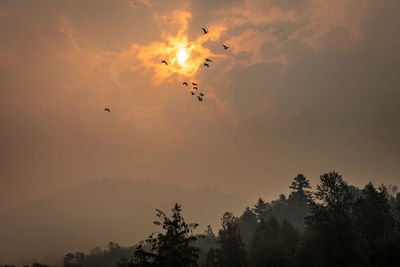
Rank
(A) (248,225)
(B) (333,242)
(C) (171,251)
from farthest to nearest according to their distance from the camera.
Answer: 1. (A) (248,225)
2. (B) (333,242)
3. (C) (171,251)

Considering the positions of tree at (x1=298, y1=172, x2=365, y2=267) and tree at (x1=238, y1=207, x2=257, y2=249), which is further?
tree at (x1=238, y1=207, x2=257, y2=249)

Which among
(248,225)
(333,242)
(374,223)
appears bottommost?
(333,242)

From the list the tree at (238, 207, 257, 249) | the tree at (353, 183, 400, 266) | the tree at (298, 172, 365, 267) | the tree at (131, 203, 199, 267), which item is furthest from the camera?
the tree at (238, 207, 257, 249)

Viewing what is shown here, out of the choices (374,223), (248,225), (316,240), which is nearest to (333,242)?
(316,240)

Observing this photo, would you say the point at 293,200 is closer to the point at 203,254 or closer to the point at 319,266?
the point at 203,254

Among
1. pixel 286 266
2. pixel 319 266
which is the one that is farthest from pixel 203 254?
pixel 319 266

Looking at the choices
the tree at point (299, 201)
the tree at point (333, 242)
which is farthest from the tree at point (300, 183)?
the tree at point (333, 242)

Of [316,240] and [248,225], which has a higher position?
[248,225]

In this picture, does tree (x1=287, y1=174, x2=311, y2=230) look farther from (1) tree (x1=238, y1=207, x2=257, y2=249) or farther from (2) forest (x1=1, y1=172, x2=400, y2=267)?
(2) forest (x1=1, y1=172, x2=400, y2=267)

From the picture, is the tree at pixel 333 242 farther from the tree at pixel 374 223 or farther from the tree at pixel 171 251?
the tree at pixel 171 251

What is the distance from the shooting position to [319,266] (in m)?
48.2

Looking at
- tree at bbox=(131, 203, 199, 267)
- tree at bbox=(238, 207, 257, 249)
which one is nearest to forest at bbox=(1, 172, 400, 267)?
tree at bbox=(131, 203, 199, 267)

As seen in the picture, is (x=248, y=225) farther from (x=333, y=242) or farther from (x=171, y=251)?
(x=171, y=251)

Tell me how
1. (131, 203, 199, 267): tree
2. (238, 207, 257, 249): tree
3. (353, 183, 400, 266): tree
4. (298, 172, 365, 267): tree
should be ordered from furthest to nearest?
1. (238, 207, 257, 249): tree
2. (353, 183, 400, 266): tree
3. (298, 172, 365, 267): tree
4. (131, 203, 199, 267): tree
